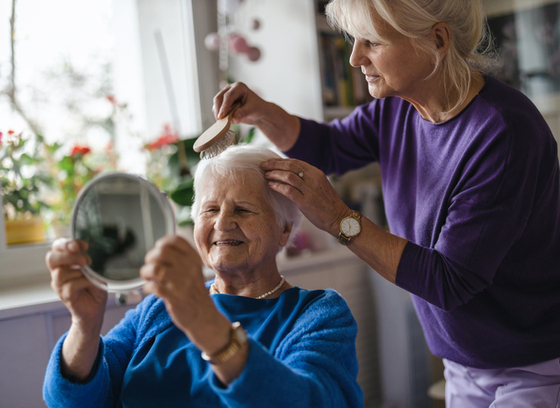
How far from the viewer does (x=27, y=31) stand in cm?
211

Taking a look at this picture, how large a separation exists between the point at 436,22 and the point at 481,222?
18.8 inches

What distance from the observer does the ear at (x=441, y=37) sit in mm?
1166

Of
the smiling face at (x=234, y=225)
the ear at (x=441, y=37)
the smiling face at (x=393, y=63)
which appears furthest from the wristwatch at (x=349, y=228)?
the ear at (x=441, y=37)

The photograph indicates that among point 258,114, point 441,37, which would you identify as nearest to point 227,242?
point 258,114

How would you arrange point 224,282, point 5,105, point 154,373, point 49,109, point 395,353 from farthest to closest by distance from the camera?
point 395,353 → point 49,109 → point 5,105 → point 224,282 → point 154,373

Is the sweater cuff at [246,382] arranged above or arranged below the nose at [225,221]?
below

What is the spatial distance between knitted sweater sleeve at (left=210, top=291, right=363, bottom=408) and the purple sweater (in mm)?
188

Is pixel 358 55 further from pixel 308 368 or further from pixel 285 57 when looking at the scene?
pixel 285 57

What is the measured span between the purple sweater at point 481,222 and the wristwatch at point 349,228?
0.06 metres

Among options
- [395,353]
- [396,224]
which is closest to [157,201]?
[396,224]

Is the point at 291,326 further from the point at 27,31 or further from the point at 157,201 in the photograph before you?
the point at 27,31

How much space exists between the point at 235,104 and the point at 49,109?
1.24 meters

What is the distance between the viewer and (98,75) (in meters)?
2.39

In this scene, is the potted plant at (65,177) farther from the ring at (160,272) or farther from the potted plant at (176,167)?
the ring at (160,272)
